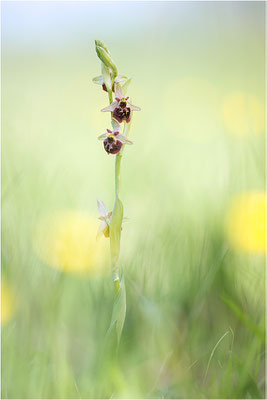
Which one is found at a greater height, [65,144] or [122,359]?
[65,144]

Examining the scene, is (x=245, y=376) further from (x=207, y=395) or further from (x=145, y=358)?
(x=145, y=358)

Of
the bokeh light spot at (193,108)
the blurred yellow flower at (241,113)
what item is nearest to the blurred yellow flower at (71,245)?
the blurred yellow flower at (241,113)

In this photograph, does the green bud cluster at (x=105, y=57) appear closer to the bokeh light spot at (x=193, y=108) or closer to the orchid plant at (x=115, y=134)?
the orchid plant at (x=115, y=134)

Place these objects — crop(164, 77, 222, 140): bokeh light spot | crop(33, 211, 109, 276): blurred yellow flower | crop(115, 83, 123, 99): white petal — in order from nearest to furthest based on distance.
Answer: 1. crop(115, 83, 123, 99): white petal
2. crop(33, 211, 109, 276): blurred yellow flower
3. crop(164, 77, 222, 140): bokeh light spot

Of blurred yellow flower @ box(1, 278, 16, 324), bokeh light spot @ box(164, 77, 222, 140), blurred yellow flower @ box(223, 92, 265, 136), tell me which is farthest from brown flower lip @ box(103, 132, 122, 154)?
bokeh light spot @ box(164, 77, 222, 140)

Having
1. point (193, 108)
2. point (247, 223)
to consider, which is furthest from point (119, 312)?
point (193, 108)

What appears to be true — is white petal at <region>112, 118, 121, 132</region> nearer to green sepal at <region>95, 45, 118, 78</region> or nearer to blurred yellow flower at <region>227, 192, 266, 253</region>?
green sepal at <region>95, 45, 118, 78</region>

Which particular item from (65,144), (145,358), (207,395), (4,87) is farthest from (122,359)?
(4,87)
